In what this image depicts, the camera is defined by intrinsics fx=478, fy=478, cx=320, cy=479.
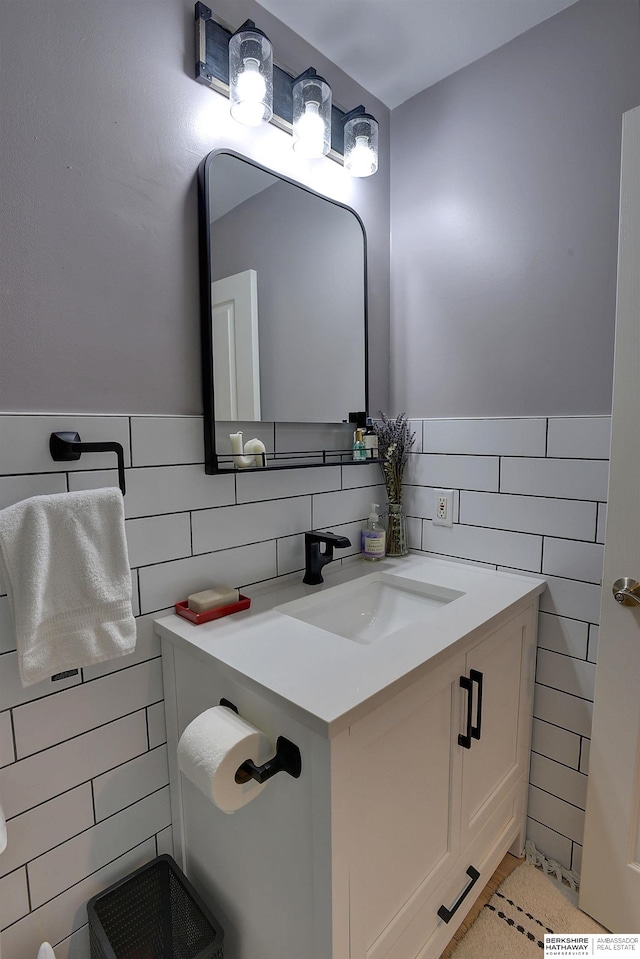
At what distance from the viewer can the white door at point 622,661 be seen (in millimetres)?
1060

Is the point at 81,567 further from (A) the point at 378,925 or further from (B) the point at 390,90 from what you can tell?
(B) the point at 390,90

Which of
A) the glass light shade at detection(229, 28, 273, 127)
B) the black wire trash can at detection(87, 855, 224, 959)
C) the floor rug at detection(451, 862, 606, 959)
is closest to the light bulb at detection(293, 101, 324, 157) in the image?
the glass light shade at detection(229, 28, 273, 127)

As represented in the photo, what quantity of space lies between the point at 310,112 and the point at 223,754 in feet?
4.86

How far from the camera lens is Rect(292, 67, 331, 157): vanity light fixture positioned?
1.23 meters

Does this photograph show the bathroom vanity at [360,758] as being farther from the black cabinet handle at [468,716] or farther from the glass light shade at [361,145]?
the glass light shade at [361,145]

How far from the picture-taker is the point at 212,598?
3.59 ft

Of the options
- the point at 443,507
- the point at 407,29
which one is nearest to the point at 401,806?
the point at 443,507

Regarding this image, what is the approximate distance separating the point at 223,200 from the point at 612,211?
3.12 feet

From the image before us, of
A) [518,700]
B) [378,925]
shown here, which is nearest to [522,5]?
[518,700]

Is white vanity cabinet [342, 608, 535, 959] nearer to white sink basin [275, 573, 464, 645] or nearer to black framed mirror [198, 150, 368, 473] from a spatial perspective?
white sink basin [275, 573, 464, 645]

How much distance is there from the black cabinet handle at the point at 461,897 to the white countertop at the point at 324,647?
64 centimetres

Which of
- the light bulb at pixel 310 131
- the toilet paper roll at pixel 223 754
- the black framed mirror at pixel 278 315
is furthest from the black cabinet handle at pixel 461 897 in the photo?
the light bulb at pixel 310 131

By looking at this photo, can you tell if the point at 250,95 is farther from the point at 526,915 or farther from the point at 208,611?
the point at 526,915

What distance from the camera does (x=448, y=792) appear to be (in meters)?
1.06
